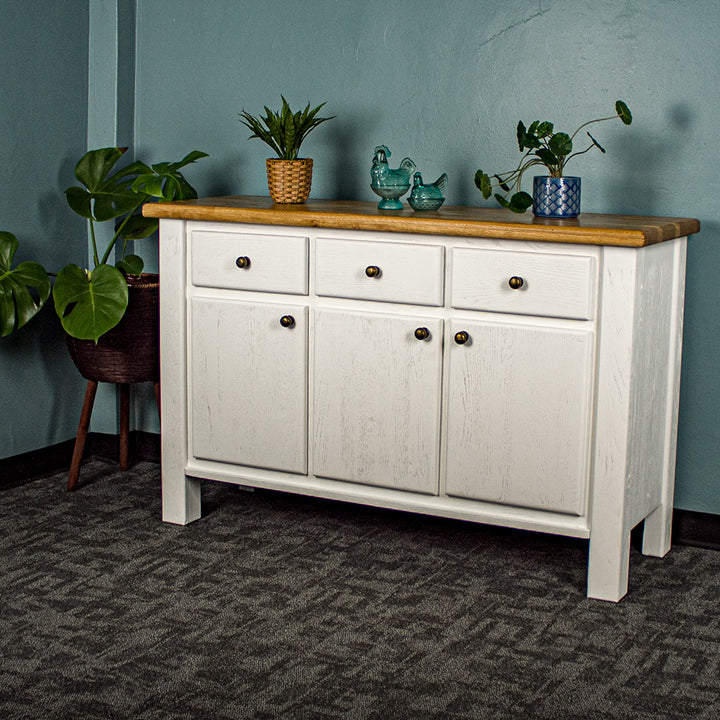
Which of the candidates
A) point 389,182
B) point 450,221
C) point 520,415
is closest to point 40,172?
point 389,182

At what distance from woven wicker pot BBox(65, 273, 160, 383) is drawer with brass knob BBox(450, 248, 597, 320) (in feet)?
3.21

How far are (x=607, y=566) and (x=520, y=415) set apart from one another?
387 millimetres

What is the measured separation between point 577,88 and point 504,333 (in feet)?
2.48

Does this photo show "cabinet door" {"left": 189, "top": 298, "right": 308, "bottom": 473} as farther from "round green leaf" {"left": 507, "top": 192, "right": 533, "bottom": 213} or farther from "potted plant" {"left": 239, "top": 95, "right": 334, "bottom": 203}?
"round green leaf" {"left": 507, "top": 192, "right": 533, "bottom": 213}

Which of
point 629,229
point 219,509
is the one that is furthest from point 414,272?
point 219,509

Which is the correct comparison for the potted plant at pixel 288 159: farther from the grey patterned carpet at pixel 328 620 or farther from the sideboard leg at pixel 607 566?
the sideboard leg at pixel 607 566

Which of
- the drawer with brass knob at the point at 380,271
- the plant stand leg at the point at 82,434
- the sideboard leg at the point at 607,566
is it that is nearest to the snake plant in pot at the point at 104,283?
the plant stand leg at the point at 82,434

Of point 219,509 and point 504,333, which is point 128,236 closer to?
point 219,509

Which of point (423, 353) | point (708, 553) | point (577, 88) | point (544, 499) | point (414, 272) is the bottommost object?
point (708, 553)

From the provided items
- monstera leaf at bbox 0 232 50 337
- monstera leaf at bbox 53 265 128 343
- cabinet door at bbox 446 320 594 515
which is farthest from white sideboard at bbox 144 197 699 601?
monstera leaf at bbox 0 232 50 337

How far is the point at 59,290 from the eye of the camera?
279 centimetres

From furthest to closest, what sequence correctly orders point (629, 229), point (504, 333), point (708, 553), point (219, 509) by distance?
point (219, 509) < point (708, 553) < point (504, 333) < point (629, 229)

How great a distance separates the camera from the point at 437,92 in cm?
288

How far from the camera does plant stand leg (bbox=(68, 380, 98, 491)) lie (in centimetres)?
314
